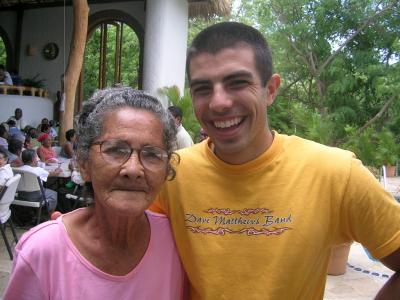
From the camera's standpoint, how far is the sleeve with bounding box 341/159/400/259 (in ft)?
4.68

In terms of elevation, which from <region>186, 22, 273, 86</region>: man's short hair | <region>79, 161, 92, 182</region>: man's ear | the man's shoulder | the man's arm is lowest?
the man's arm

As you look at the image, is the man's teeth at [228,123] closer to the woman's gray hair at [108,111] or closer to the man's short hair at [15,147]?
the woman's gray hair at [108,111]

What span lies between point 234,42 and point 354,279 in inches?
155

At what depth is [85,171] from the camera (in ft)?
4.80

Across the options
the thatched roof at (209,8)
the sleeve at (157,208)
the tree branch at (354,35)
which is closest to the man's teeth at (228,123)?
the sleeve at (157,208)

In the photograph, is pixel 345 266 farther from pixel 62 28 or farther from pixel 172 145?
pixel 62 28

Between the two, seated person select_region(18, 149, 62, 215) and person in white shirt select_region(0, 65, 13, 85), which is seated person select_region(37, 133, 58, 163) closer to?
seated person select_region(18, 149, 62, 215)

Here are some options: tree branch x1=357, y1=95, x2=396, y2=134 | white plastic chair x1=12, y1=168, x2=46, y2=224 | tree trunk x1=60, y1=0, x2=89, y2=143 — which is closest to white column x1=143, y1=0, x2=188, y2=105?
tree trunk x1=60, y1=0, x2=89, y2=143

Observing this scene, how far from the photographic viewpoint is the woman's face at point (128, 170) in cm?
134

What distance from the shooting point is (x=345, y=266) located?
486 cm

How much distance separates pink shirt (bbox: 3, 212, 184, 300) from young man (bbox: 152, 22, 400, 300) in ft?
0.56

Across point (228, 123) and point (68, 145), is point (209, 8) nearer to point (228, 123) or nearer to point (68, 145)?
point (68, 145)

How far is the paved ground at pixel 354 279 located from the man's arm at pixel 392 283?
2833 mm

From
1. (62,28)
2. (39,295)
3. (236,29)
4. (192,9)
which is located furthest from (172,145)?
(62,28)
